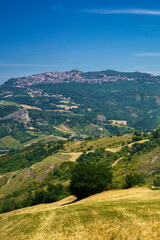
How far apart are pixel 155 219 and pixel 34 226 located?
19.1 metres

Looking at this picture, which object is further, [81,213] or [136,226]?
[81,213]

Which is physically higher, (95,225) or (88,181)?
(95,225)

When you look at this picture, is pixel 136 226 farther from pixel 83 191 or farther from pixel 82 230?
pixel 83 191

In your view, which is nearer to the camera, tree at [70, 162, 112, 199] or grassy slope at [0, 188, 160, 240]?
grassy slope at [0, 188, 160, 240]

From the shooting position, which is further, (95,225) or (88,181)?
(88,181)

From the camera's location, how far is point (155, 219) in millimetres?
28781

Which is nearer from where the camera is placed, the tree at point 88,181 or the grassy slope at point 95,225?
the grassy slope at point 95,225

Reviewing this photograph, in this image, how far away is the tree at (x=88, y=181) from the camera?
68.5 meters

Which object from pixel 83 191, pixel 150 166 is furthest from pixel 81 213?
pixel 150 166

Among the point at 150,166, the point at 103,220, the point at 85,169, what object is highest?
the point at 103,220

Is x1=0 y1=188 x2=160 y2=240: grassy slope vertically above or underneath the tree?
above

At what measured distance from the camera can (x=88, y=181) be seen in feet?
227

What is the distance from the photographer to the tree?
68.5 meters

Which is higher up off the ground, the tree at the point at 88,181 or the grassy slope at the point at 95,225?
the grassy slope at the point at 95,225
